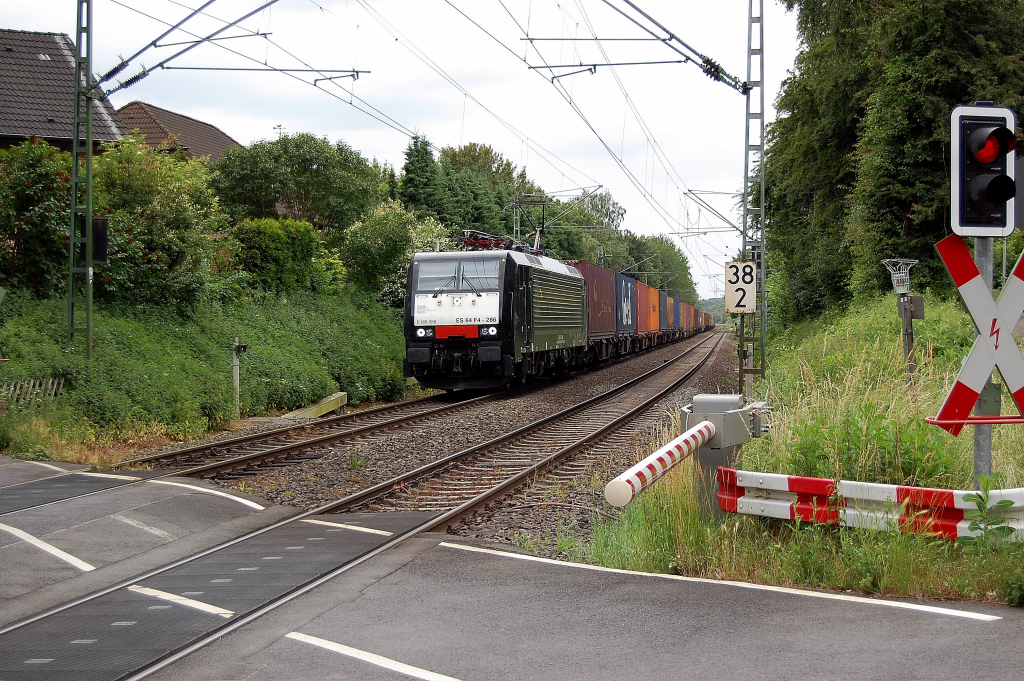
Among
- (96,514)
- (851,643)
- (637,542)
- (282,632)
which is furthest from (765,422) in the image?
(96,514)

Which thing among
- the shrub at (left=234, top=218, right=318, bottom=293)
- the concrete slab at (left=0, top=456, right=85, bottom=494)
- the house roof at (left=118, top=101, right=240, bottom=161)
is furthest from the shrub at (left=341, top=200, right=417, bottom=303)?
the concrete slab at (left=0, top=456, right=85, bottom=494)

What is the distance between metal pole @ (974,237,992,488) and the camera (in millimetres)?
5914

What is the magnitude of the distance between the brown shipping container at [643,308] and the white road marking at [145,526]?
36070mm

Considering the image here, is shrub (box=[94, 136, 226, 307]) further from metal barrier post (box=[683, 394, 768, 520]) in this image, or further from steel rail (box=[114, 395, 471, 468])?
metal barrier post (box=[683, 394, 768, 520])

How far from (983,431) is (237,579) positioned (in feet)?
16.4

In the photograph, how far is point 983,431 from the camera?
19.6 feet

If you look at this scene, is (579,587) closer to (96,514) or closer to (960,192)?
(960,192)

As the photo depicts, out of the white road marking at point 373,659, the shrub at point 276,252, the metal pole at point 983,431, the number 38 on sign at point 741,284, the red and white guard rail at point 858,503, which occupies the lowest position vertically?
the white road marking at point 373,659

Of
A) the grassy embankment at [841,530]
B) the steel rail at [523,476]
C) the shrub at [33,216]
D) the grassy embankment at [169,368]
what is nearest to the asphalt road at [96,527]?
the steel rail at [523,476]

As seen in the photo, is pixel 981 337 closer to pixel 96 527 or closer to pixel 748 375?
pixel 96 527

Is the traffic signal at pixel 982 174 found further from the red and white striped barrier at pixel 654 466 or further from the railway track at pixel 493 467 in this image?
the railway track at pixel 493 467

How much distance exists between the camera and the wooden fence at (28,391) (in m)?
13.8

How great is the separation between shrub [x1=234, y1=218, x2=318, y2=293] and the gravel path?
760cm

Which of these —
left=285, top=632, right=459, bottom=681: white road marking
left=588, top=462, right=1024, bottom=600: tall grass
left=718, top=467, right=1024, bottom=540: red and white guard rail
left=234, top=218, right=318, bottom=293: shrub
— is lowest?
left=285, top=632, right=459, bottom=681: white road marking
